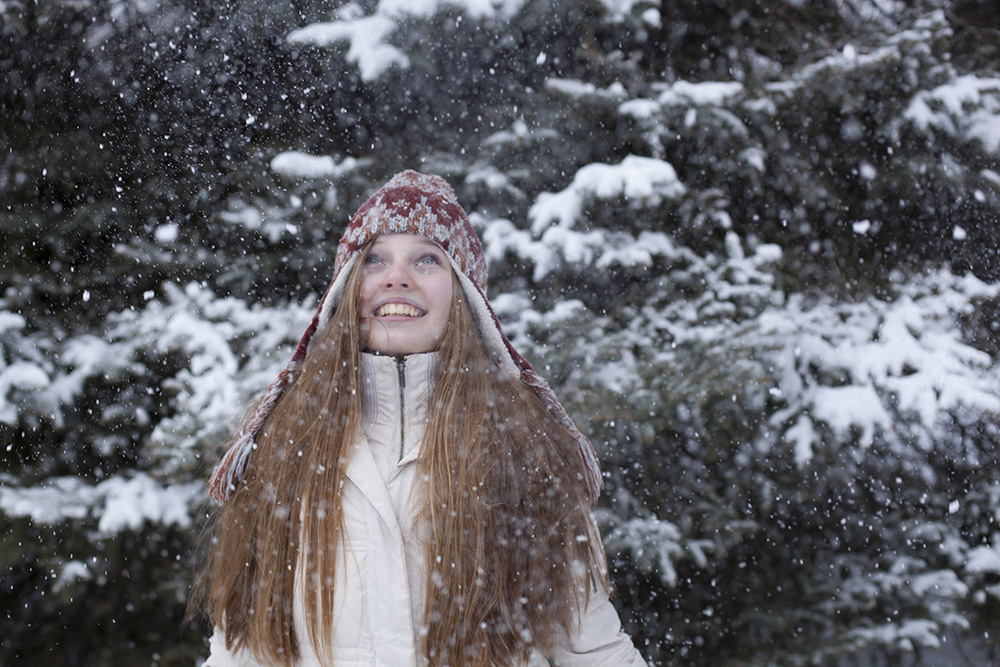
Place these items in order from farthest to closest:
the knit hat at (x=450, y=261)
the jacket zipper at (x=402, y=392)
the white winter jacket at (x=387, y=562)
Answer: the knit hat at (x=450, y=261) < the jacket zipper at (x=402, y=392) < the white winter jacket at (x=387, y=562)

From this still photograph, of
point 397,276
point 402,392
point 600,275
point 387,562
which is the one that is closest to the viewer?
point 387,562

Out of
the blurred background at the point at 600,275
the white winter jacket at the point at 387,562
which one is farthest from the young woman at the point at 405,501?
the blurred background at the point at 600,275

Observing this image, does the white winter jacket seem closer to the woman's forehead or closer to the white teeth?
the white teeth

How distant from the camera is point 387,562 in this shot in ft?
4.97

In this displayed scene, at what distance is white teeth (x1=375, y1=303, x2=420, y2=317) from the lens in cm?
175

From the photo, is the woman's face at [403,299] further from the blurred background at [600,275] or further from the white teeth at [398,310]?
the blurred background at [600,275]

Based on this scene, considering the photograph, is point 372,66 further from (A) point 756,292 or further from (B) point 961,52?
(B) point 961,52

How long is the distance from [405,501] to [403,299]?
0.54 m

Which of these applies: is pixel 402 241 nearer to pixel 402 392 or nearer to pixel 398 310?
pixel 398 310

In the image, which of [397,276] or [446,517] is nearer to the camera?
[446,517]

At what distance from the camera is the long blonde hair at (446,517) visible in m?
1.56

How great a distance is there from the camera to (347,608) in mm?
1533

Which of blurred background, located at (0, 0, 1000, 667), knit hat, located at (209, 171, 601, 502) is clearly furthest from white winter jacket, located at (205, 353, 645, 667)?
blurred background, located at (0, 0, 1000, 667)

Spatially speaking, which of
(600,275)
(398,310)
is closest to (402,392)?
(398,310)
